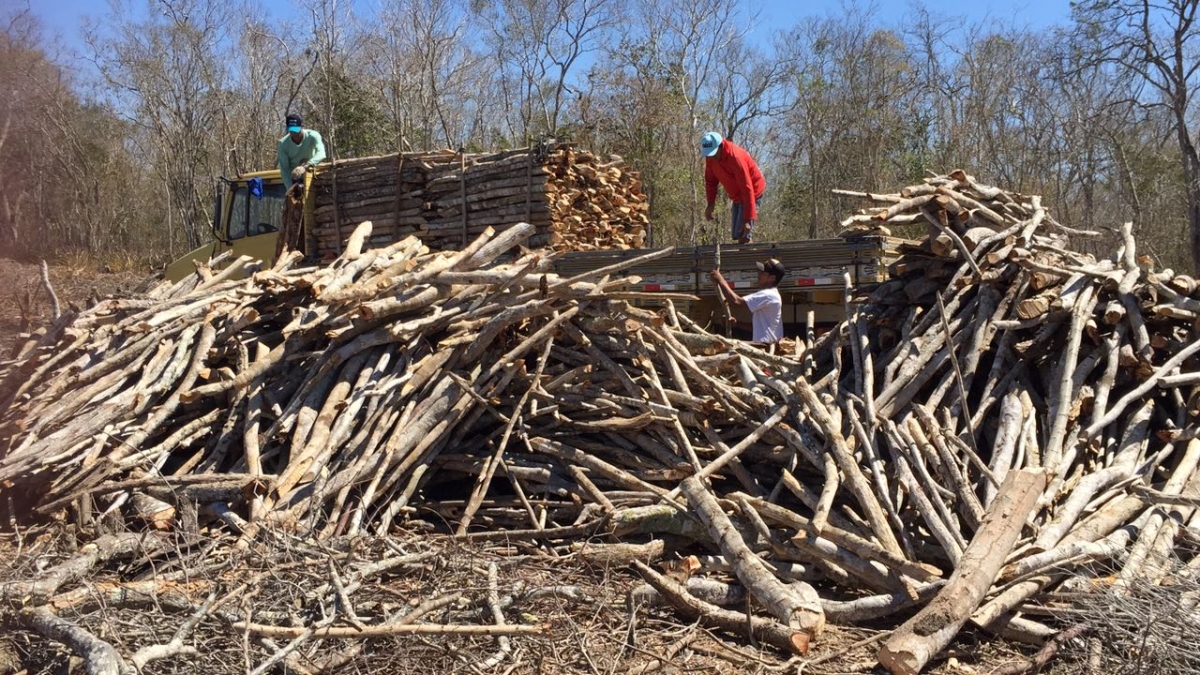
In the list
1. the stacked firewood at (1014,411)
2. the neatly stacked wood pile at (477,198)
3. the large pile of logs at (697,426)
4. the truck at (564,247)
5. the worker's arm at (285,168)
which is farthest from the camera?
the worker's arm at (285,168)

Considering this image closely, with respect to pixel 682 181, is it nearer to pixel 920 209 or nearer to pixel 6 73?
pixel 6 73

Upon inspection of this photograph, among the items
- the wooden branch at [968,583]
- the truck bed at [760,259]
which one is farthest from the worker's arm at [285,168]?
the wooden branch at [968,583]

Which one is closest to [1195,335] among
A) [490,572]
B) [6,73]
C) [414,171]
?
[490,572]

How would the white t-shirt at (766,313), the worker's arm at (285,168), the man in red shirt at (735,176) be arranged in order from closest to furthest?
the white t-shirt at (766,313) → the man in red shirt at (735,176) → the worker's arm at (285,168)

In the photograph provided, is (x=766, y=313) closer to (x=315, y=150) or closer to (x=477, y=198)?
(x=477, y=198)

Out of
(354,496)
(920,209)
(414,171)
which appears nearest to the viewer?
(354,496)

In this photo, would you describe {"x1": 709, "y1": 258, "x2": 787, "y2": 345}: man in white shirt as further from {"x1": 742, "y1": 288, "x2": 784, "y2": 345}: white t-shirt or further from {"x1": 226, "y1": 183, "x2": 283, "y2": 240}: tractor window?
{"x1": 226, "y1": 183, "x2": 283, "y2": 240}: tractor window

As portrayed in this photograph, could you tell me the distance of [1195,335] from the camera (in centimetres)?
622

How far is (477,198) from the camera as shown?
12.0 m

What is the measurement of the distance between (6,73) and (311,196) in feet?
48.9

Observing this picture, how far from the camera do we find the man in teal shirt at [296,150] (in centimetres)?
1278

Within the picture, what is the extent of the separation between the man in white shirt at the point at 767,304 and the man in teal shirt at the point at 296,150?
703 cm

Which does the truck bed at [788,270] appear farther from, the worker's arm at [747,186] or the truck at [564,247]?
the worker's arm at [747,186]

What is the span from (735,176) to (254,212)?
6.61m
